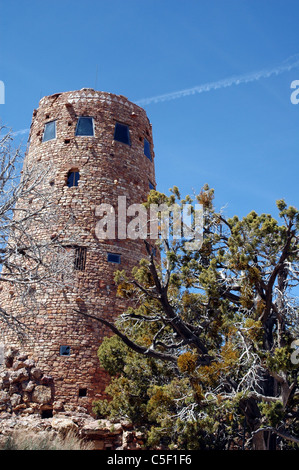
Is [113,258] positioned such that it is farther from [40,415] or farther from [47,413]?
[40,415]

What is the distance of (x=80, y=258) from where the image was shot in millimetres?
16938

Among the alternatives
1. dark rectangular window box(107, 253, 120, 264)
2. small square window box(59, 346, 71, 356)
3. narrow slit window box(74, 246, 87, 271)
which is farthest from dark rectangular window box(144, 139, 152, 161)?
small square window box(59, 346, 71, 356)

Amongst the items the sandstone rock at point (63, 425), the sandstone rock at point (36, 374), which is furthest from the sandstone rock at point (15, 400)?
the sandstone rock at point (63, 425)

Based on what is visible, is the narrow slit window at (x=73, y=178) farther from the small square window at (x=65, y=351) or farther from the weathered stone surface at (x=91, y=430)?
the weathered stone surface at (x=91, y=430)

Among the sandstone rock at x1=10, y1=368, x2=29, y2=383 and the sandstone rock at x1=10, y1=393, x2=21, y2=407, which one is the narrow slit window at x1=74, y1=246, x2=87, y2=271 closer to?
the sandstone rock at x1=10, y1=368, x2=29, y2=383

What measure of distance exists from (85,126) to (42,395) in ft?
32.8

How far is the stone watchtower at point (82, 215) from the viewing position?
50.8 feet

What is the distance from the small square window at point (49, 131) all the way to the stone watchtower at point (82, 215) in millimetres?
46

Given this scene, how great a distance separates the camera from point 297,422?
38.1 feet

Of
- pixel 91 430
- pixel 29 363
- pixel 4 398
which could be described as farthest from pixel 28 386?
pixel 91 430

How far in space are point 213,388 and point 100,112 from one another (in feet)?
40.6

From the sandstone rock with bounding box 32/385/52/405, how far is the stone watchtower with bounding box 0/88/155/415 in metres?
0.06

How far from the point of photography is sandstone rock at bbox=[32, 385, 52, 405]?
1495 cm
